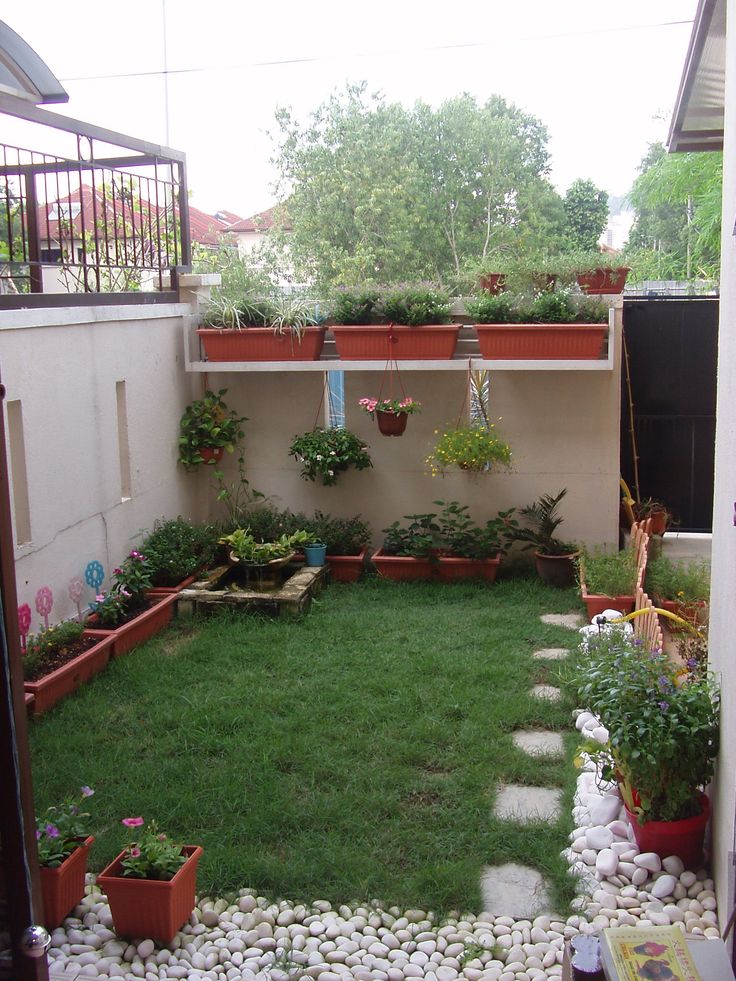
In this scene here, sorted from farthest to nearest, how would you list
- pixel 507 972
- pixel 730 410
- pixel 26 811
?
pixel 730 410 < pixel 507 972 < pixel 26 811

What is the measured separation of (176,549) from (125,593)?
0.77m

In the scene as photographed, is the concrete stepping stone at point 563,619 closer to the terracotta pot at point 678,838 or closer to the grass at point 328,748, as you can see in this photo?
the grass at point 328,748

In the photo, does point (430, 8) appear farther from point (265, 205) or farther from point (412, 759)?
point (412, 759)

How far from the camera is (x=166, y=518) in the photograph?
714 cm

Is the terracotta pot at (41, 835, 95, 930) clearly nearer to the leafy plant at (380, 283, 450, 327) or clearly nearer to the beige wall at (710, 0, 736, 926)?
the beige wall at (710, 0, 736, 926)

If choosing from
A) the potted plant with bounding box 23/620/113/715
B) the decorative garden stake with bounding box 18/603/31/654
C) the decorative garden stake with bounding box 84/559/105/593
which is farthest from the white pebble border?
the decorative garden stake with bounding box 84/559/105/593

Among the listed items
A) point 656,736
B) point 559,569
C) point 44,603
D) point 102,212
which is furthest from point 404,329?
point 656,736

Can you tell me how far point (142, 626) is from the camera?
5922 millimetres

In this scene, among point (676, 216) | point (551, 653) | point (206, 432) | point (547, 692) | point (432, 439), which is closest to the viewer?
point (547, 692)

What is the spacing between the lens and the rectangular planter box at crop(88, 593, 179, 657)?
5.62 meters

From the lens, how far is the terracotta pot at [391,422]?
7.13 metres

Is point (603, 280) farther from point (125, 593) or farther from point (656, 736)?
point (656, 736)

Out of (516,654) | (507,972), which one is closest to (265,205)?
(516,654)

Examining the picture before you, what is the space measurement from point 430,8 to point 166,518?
27.4ft
